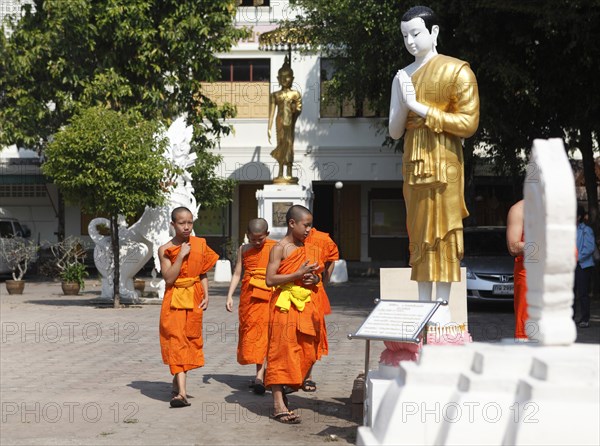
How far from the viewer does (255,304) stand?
1100 cm

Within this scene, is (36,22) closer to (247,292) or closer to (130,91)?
(130,91)

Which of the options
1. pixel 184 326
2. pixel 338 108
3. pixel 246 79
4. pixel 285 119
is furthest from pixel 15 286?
pixel 184 326

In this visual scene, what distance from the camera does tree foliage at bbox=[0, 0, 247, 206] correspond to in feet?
86.4

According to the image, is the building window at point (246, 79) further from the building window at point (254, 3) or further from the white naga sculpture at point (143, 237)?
the white naga sculpture at point (143, 237)

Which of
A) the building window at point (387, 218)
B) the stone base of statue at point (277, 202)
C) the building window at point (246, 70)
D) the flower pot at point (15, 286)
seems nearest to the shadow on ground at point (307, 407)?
the flower pot at point (15, 286)

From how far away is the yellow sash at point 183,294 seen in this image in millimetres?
9977

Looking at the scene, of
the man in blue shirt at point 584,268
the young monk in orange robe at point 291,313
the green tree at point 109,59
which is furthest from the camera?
the green tree at point 109,59

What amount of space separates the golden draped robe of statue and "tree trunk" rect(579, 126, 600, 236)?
1385 centimetres

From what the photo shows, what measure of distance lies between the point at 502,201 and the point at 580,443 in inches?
1283

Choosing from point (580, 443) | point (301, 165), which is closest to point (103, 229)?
point (301, 165)

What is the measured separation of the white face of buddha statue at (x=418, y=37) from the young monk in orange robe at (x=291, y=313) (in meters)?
2.24

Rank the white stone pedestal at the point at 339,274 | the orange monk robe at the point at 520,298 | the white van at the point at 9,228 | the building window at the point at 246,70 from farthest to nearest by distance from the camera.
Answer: the building window at the point at 246,70, the white van at the point at 9,228, the white stone pedestal at the point at 339,274, the orange monk robe at the point at 520,298


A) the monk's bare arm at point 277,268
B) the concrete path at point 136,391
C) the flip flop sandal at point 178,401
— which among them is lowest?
the concrete path at point 136,391

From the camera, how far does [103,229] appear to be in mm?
22016
